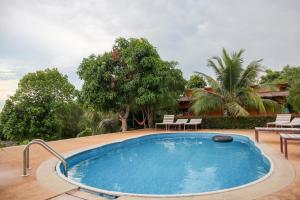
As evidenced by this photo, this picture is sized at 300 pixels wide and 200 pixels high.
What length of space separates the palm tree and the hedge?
503 mm

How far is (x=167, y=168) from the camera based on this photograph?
743cm

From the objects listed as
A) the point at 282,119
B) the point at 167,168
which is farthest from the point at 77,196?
the point at 282,119

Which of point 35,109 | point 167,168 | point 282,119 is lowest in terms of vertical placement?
point 167,168

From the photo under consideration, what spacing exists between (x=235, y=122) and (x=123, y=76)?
8.59 m

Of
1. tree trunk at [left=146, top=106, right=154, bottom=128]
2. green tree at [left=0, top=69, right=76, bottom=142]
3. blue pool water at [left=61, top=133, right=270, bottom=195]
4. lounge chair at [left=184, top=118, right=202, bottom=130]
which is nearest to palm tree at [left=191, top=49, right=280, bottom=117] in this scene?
lounge chair at [left=184, top=118, right=202, bottom=130]

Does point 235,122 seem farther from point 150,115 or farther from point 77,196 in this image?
point 77,196

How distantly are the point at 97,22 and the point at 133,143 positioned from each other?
25.6 ft

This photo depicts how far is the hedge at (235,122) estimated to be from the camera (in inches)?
609

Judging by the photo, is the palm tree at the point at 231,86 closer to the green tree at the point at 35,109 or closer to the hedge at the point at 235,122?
the hedge at the point at 235,122

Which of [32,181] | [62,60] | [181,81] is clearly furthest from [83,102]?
[32,181]

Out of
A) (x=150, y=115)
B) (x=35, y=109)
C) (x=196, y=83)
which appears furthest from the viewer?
(x=196, y=83)

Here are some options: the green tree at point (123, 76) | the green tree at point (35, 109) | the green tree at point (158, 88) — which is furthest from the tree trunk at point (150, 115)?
the green tree at point (35, 109)

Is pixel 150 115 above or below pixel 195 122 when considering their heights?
above

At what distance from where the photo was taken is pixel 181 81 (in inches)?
782
